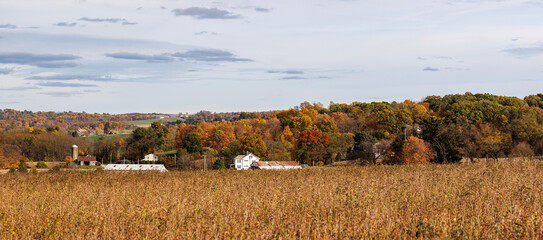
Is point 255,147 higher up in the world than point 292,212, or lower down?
lower down

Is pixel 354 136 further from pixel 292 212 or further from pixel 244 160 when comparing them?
pixel 292 212

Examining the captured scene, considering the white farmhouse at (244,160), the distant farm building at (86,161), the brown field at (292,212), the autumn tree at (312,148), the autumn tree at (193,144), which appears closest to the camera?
the brown field at (292,212)

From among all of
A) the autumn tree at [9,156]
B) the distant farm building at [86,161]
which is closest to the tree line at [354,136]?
the autumn tree at [9,156]

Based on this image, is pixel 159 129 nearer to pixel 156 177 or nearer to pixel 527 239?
pixel 156 177

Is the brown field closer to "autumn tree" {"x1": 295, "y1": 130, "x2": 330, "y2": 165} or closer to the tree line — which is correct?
the tree line

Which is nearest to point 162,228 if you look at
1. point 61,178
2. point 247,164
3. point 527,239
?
point 527,239

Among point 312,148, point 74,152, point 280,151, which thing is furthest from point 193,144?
point 74,152

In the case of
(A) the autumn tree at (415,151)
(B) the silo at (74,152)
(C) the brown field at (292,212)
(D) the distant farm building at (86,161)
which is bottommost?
(D) the distant farm building at (86,161)

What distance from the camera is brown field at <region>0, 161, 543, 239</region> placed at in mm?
6156

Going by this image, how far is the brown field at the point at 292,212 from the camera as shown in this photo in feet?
20.2

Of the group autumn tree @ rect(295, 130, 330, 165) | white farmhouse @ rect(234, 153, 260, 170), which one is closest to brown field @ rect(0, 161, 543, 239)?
white farmhouse @ rect(234, 153, 260, 170)

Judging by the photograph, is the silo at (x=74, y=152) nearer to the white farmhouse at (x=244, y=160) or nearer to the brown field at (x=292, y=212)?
the white farmhouse at (x=244, y=160)

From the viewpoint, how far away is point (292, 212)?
24.9ft

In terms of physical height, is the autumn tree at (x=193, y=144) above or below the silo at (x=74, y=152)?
above
